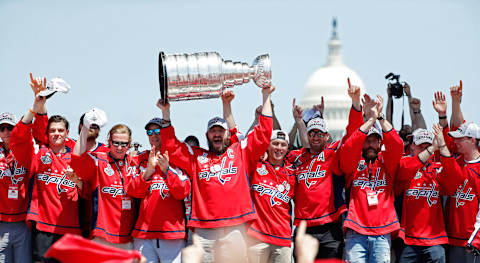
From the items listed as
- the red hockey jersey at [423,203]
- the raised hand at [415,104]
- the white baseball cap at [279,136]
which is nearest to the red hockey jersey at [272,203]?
the white baseball cap at [279,136]

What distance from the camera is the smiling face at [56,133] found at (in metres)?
10.6

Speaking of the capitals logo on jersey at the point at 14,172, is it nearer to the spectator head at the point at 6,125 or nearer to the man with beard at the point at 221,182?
the spectator head at the point at 6,125

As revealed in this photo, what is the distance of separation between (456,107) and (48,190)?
20.6 feet

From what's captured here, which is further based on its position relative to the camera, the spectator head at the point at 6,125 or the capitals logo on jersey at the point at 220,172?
the spectator head at the point at 6,125

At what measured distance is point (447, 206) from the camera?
10.9m

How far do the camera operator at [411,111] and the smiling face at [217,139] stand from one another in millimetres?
3547

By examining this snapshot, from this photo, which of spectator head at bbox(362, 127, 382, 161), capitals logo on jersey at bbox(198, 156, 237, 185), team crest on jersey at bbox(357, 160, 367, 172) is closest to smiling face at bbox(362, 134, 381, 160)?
spectator head at bbox(362, 127, 382, 161)

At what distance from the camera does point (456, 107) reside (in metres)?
11.4

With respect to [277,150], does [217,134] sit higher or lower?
higher

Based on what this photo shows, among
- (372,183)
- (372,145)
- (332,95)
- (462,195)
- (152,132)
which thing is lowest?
(462,195)

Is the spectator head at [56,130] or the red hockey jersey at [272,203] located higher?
the spectator head at [56,130]

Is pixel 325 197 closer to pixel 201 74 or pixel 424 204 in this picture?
pixel 424 204

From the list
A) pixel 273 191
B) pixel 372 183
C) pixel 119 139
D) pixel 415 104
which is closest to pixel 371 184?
pixel 372 183

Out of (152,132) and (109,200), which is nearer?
(109,200)
